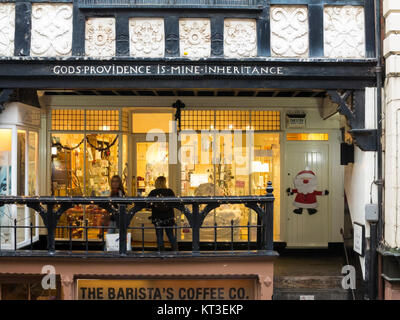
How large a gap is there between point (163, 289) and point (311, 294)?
2.70 metres

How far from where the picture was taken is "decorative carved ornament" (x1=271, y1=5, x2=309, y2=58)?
808cm

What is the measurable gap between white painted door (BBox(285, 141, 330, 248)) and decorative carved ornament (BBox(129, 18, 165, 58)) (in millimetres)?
4434

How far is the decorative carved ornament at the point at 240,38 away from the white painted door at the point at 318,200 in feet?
11.4

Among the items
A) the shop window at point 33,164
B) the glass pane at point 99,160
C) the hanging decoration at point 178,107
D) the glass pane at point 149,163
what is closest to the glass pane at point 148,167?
the glass pane at point 149,163

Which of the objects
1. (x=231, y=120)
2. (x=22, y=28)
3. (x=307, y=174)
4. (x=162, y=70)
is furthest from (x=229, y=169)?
(x=22, y=28)

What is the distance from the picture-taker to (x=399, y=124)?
7551 mm

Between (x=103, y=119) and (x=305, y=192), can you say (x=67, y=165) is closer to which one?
(x=103, y=119)

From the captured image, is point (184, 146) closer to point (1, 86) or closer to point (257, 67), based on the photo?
point (257, 67)

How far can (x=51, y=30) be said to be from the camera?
8125 millimetres

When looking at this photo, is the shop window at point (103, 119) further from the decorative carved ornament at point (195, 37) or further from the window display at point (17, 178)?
the decorative carved ornament at point (195, 37)

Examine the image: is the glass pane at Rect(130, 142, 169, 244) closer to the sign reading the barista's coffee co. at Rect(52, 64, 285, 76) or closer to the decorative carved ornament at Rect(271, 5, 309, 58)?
the sign reading the barista's coffee co. at Rect(52, 64, 285, 76)

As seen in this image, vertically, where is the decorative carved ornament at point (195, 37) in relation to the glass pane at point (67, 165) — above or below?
above

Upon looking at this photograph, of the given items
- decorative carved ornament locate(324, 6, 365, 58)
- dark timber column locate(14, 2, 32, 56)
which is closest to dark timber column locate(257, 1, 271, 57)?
decorative carved ornament locate(324, 6, 365, 58)

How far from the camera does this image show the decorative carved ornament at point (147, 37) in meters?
8.11
